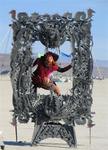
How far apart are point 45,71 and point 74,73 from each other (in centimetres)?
65

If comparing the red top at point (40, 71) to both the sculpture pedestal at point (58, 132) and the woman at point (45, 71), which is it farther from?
the sculpture pedestal at point (58, 132)

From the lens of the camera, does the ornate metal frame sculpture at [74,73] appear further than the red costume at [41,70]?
No

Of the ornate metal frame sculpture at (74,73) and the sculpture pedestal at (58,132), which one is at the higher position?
the ornate metal frame sculpture at (74,73)

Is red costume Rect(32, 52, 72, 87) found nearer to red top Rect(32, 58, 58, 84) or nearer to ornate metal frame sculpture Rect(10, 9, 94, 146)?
red top Rect(32, 58, 58, 84)

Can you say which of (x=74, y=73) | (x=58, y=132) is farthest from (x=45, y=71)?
(x=58, y=132)

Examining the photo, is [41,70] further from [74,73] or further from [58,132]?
[58,132]

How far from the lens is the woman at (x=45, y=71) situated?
1786 centimetres

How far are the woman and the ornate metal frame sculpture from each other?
0.60 feet

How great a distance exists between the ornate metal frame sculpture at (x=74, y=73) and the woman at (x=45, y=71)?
18 centimetres

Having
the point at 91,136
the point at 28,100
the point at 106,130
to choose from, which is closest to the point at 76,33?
the point at 28,100

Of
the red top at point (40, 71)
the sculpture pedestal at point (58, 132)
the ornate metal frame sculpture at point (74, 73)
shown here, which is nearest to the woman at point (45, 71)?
the red top at point (40, 71)

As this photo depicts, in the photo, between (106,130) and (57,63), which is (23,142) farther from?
(106,130)

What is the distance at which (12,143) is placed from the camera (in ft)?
59.5

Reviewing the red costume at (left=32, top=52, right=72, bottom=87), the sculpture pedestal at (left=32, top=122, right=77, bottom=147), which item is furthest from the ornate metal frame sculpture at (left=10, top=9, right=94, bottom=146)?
the red costume at (left=32, top=52, right=72, bottom=87)
